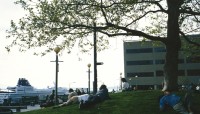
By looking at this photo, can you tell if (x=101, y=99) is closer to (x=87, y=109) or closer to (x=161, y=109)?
(x=87, y=109)

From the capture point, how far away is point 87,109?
15.6m

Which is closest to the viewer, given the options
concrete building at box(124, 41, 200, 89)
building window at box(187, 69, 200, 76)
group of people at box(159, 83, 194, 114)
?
group of people at box(159, 83, 194, 114)

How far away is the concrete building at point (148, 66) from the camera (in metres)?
82.6

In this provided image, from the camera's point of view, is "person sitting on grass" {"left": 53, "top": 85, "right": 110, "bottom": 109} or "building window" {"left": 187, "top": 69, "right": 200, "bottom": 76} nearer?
"person sitting on grass" {"left": 53, "top": 85, "right": 110, "bottom": 109}

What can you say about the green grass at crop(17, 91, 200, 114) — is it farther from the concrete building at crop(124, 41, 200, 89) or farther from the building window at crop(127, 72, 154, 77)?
the building window at crop(127, 72, 154, 77)

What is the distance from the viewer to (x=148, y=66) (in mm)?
86438

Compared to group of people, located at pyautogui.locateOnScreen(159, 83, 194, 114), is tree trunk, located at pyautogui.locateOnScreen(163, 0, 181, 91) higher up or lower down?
higher up

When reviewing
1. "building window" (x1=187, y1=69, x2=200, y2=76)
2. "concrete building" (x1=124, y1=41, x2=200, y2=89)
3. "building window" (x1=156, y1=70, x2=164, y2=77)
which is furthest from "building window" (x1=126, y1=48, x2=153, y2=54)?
"building window" (x1=187, y1=69, x2=200, y2=76)

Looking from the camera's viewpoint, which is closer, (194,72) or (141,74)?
(194,72)

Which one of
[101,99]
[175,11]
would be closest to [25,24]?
[101,99]

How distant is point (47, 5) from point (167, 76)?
7410 mm

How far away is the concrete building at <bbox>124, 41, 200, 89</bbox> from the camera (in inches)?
3253

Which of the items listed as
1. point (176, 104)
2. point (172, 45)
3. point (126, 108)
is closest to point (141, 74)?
point (172, 45)

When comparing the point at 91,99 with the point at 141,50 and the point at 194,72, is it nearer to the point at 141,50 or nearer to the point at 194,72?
the point at 194,72
